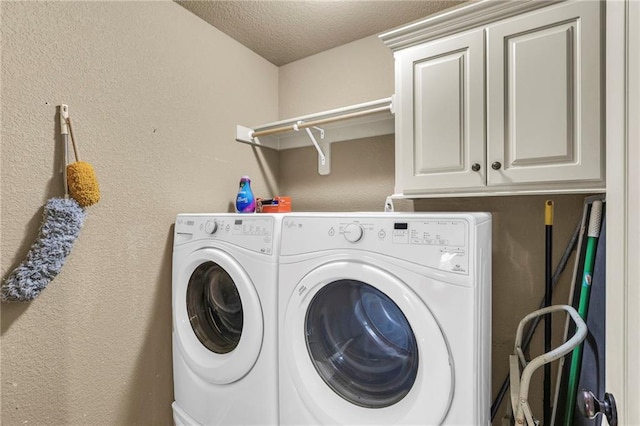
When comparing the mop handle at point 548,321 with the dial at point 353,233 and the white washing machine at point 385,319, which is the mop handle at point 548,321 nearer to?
the white washing machine at point 385,319

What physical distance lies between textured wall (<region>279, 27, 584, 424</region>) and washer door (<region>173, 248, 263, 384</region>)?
0.86 meters

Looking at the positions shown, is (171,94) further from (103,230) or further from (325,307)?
(325,307)

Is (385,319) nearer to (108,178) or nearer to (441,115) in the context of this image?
(441,115)

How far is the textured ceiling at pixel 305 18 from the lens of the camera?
1626 millimetres

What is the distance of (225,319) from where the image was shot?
1.52 metres

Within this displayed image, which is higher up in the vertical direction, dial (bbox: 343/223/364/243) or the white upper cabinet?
the white upper cabinet

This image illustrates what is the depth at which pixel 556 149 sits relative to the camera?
1014 mm

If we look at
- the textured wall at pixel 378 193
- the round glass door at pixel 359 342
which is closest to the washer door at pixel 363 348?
the round glass door at pixel 359 342

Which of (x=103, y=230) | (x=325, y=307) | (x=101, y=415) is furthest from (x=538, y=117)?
(x=101, y=415)

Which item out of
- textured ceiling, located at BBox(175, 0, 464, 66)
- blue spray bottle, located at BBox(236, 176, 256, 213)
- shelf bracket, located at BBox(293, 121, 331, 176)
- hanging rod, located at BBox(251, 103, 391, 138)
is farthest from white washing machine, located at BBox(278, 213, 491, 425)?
textured ceiling, located at BBox(175, 0, 464, 66)

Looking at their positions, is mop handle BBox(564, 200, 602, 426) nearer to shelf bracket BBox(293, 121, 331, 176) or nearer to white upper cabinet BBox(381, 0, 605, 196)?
white upper cabinet BBox(381, 0, 605, 196)

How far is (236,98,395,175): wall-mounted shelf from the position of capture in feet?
5.34

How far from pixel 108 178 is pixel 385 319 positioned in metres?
1.30

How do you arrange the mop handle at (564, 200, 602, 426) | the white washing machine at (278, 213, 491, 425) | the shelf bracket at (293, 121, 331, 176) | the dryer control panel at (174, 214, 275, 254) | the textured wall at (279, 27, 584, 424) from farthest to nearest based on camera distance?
1. the shelf bracket at (293, 121, 331, 176)
2. the textured wall at (279, 27, 584, 424)
3. the dryer control panel at (174, 214, 275, 254)
4. the mop handle at (564, 200, 602, 426)
5. the white washing machine at (278, 213, 491, 425)
